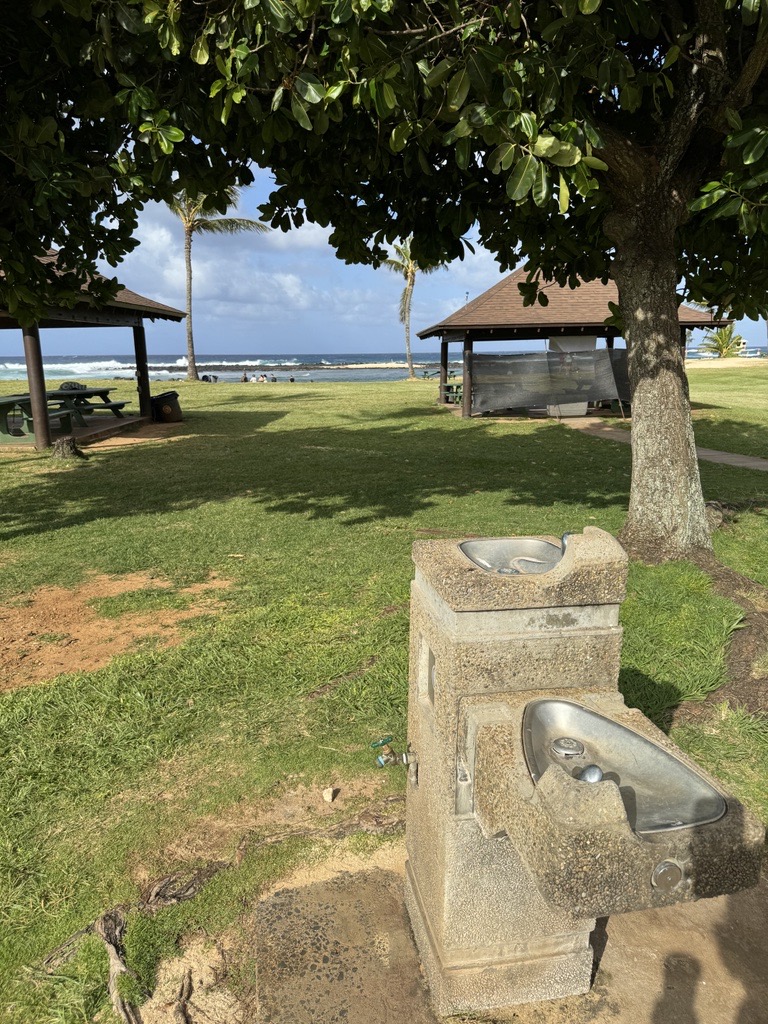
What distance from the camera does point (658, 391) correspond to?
625 centimetres

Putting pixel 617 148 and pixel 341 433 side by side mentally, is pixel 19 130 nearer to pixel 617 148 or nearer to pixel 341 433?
pixel 617 148

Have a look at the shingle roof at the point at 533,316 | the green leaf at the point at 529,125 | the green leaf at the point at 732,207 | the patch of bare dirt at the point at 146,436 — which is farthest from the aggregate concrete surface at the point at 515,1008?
the shingle roof at the point at 533,316

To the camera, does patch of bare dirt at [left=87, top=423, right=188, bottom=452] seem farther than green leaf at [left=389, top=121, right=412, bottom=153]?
Yes

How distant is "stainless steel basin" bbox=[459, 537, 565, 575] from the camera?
8.26ft

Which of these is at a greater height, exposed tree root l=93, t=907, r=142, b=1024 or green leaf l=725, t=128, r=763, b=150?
green leaf l=725, t=128, r=763, b=150

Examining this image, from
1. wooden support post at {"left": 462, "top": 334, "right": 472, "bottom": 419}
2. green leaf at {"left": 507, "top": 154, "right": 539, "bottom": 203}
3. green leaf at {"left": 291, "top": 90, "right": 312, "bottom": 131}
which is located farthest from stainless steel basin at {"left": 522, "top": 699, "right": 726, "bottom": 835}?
wooden support post at {"left": 462, "top": 334, "right": 472, "bottom": 419}

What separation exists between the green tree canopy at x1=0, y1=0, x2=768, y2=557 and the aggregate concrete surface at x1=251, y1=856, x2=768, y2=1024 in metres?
3.46

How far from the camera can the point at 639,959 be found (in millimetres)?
2492

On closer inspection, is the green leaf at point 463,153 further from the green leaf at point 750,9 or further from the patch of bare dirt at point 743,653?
the patch of bare dirt at point 743,653

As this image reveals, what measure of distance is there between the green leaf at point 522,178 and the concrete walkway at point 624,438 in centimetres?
892

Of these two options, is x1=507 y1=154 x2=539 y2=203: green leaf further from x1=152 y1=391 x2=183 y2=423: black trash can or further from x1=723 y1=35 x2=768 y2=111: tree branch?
x1=152 y1=391 x2=183 y2=423: black trash can

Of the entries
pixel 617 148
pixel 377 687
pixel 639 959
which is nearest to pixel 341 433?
pixel 617 148

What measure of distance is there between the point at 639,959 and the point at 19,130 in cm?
586

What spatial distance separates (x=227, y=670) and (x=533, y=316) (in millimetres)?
18425
